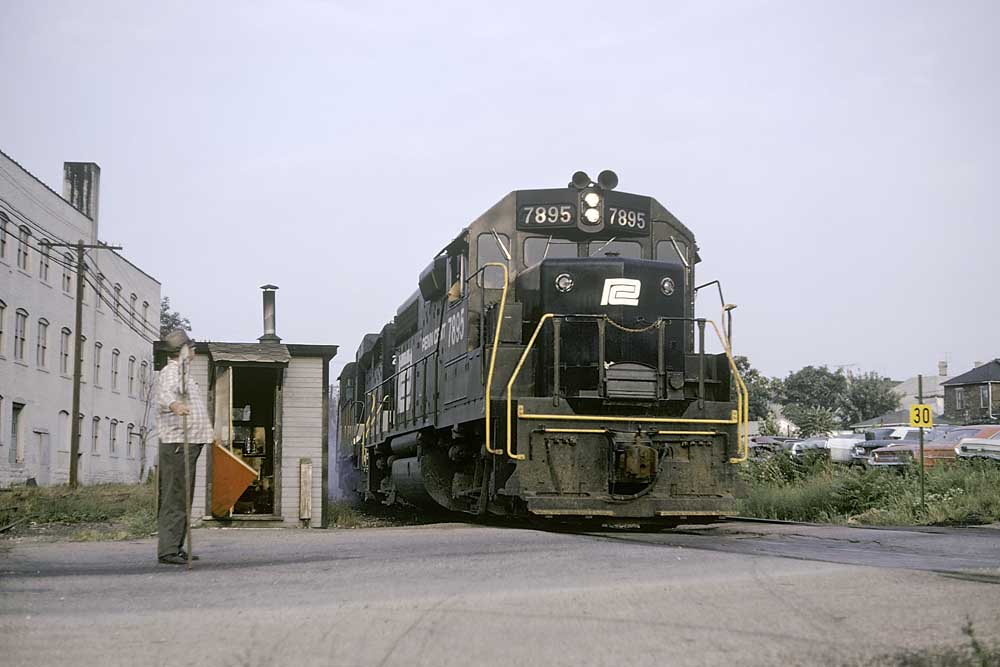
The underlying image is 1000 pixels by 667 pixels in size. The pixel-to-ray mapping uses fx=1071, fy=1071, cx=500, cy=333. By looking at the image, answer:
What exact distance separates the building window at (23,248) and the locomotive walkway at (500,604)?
28309 mm

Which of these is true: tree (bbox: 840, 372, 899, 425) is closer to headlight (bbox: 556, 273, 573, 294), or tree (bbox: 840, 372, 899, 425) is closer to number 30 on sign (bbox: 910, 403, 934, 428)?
number 30 on sign (bbox: 910, 403, 934, 428)

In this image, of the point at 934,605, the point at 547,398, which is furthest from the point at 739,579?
the point at 547,398

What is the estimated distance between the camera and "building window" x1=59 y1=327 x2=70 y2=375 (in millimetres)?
37709

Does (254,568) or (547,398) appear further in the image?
(547,398)

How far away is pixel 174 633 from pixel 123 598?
4.51 ft

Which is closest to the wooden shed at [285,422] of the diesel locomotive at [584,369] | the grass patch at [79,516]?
the grass patch at [79,516]

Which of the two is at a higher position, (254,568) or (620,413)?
(620,413)

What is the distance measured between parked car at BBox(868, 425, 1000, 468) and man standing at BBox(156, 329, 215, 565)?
973 inches

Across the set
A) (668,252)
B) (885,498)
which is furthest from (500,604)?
(885,498)

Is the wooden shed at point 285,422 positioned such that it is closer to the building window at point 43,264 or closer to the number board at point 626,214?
the number board at point 626,214

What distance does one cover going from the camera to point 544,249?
12.3 meters

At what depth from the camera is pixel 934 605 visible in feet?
17.0

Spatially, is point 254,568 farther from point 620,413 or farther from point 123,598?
point 620,413

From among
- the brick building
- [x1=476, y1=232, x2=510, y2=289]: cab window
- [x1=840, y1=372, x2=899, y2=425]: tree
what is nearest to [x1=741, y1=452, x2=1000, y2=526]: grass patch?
[x1=476, y1=232, x2=510, y2=289]: cab window
